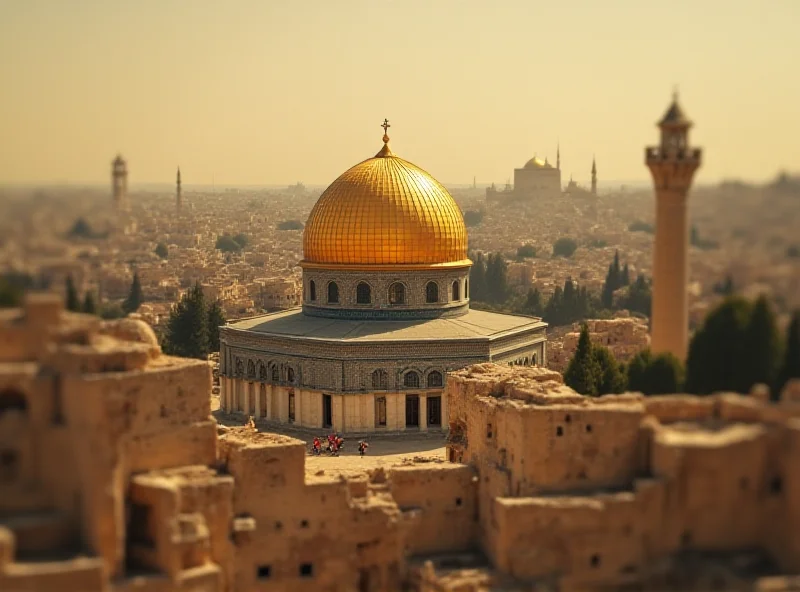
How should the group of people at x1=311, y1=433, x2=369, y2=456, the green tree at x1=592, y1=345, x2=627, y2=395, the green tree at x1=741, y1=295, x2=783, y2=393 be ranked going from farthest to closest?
the group of people at x1=311, y1=433, x2=369, y2=456 < the green tree at x1=592, y1=345, x2=627, y2=395 < the green tree at x1=741, y1=295, x2=783, y2=393

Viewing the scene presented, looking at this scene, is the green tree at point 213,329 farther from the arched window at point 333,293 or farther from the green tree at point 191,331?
the arched window at point 333,293

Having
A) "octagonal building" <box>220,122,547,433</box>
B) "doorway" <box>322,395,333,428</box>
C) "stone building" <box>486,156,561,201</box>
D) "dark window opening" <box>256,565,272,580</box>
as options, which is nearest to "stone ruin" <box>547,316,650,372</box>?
"octagonal building" <box>220,122,547,433</box>

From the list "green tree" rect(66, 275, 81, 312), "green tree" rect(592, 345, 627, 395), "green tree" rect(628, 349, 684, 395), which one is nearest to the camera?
"green tree" rect(66, 275, 81, 312)

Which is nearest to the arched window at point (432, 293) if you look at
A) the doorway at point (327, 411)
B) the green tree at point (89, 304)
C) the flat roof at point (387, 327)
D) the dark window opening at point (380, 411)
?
the flat roof at point (387, 327)

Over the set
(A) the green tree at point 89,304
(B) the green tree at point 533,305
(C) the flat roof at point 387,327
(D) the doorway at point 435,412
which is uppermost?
(A) the green tree at point 89,304

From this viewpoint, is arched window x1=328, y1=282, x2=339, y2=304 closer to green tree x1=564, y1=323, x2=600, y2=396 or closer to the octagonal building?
the octagonal building

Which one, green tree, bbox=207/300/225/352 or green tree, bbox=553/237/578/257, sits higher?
green tree, bbox=553/237/578/257

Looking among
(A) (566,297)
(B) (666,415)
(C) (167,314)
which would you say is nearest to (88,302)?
(B) (666,415)

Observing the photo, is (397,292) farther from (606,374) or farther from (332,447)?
(606,374)
